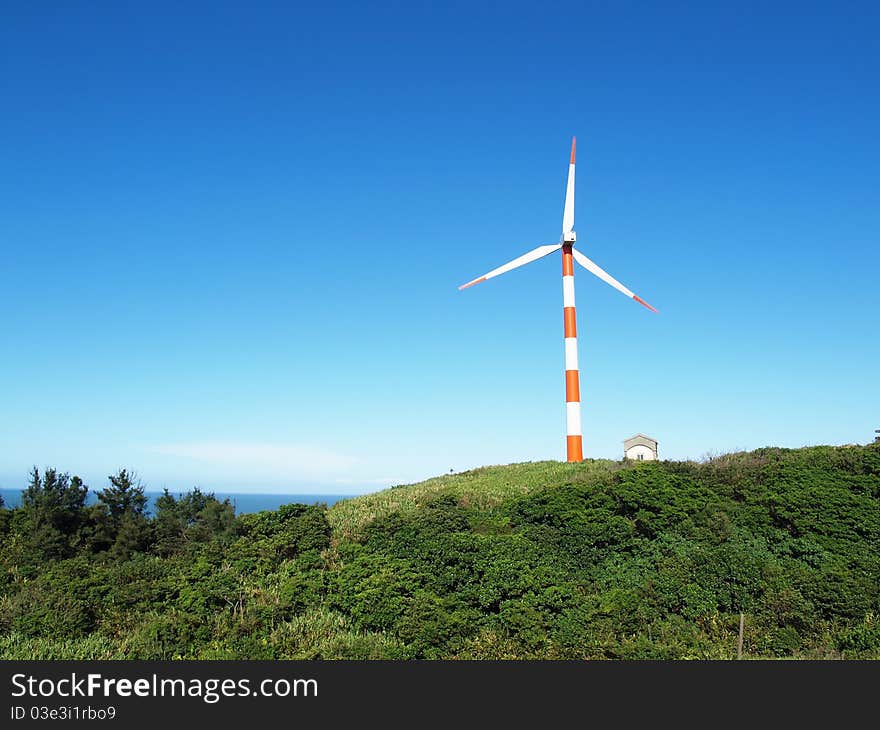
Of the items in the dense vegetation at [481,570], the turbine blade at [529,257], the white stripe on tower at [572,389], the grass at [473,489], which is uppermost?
the turbine blade at [529,257]

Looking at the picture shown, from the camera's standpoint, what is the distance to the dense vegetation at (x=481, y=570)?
17250 millimetres

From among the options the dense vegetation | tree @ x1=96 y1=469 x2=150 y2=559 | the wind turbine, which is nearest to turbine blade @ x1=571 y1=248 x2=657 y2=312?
the wind turbine

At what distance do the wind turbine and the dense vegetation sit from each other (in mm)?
9075

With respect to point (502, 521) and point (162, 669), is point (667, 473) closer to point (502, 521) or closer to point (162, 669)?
point (502, 521)

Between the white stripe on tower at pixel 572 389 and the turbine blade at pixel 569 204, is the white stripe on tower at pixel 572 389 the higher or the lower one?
the lower one

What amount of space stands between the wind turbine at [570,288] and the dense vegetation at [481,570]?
9075 mm

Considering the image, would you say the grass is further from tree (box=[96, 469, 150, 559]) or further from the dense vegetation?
tree (box=[96, 469, 150, 559])

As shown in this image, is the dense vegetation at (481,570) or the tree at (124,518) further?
the tree at (124,518)

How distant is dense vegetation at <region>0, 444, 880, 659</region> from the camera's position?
1725 centimetres

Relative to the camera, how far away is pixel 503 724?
38.4 ft

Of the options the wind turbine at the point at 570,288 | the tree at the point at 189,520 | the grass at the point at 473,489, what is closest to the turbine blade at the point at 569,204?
the wind turbine at the point at 570,288

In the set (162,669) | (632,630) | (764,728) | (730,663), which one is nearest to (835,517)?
(632,630)

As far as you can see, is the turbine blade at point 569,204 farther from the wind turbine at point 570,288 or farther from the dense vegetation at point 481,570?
the dense vegetation at point 481,570

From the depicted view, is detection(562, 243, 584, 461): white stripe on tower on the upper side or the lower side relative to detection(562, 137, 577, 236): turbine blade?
lower
